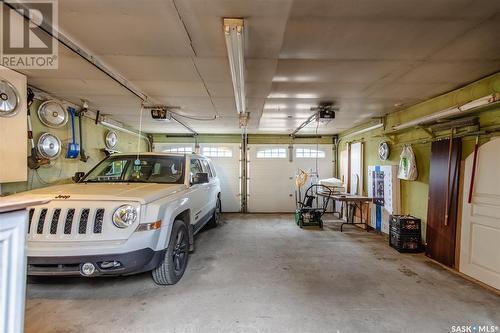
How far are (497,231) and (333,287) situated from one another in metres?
2.08

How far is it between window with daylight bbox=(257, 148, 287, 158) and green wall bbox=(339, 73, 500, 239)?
271 centimetres

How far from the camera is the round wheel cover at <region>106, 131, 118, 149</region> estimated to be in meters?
5.64

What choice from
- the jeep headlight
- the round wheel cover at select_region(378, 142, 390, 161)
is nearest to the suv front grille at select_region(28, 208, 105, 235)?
the jeep headlight

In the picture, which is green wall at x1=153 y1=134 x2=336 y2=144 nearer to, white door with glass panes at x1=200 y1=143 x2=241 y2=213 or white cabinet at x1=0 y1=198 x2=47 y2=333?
white door with glass panes at x1=200 y1=143 x2=241 y2=213

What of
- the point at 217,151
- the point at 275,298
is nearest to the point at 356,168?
the point at 217,151

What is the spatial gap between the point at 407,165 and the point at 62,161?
19.7 ft

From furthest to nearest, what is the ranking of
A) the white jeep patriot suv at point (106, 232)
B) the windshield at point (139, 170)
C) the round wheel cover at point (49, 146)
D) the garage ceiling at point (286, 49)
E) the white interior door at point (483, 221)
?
1. the round wheel cover at point (49, 146)
2. the windshield at point (139, 170)
3. the white interior door at point (483, 221)
4. the white jeep patriot suv at point (106, 232)
5. the garage ceiling at point (286, 49)

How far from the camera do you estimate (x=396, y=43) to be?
7.66 ft

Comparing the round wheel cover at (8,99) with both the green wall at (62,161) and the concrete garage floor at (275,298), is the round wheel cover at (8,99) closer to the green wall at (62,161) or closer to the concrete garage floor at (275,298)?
the green wall at (62,161)

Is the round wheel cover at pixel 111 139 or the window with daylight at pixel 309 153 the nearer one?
the round wheel cover at pixel 111 139

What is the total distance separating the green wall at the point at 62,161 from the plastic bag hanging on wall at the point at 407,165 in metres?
5.97

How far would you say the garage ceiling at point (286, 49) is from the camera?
1.86 meters

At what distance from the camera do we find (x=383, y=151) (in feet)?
17.7

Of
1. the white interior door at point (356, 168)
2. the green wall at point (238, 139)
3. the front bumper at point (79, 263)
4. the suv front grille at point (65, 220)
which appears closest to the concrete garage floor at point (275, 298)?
the front bumper at point (79, 263)
